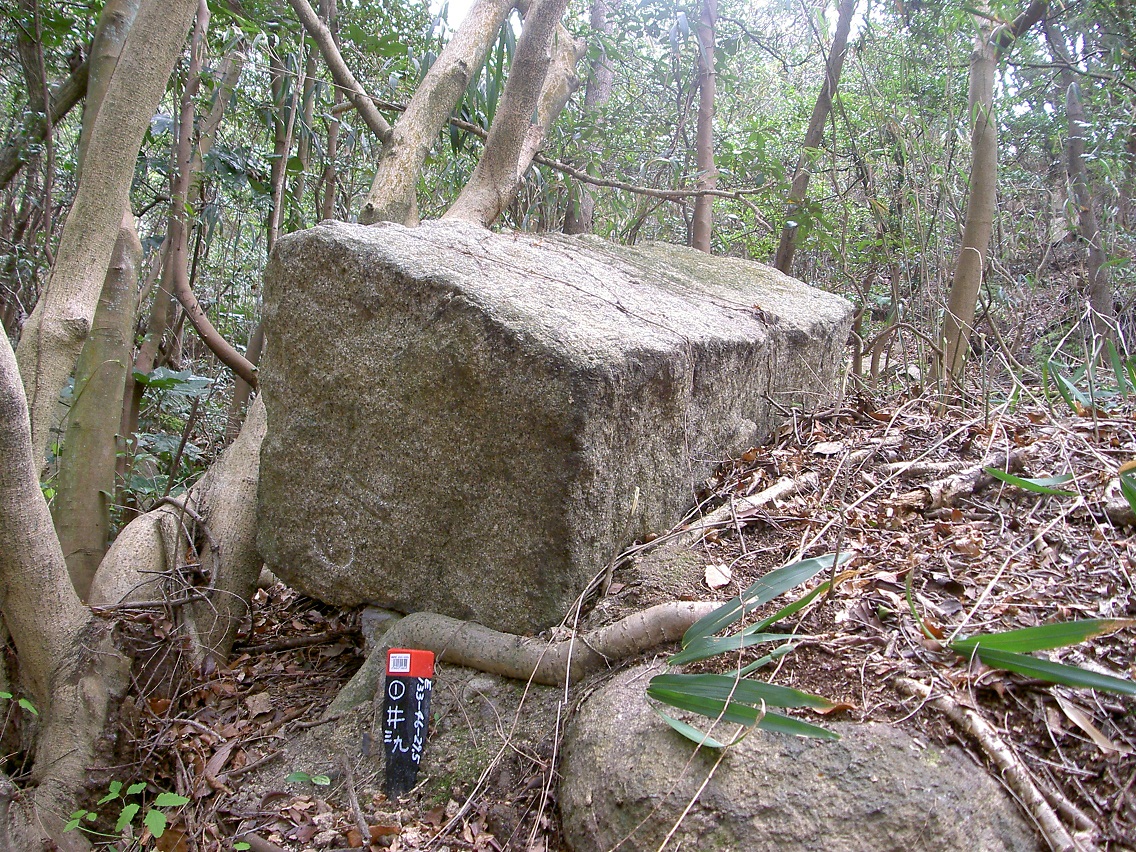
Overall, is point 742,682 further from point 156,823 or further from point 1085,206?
point 1085,206

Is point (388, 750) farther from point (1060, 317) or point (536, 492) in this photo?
point (1060, 317)

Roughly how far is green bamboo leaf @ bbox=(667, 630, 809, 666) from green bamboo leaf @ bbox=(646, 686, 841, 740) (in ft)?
0.30

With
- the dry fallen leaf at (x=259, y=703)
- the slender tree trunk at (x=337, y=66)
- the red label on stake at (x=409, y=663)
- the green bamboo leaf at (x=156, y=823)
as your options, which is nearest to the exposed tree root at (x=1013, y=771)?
the red label on stake at (x=409, y=663)

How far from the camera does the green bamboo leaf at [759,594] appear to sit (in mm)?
1574

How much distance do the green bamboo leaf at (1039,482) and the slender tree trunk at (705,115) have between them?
3.25 meters

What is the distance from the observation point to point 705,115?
16.4 ft

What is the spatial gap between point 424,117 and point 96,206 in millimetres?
1684

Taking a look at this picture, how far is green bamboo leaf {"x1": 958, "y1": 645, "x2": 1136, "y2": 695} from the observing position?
1.25 m

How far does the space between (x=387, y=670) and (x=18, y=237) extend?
453 cm

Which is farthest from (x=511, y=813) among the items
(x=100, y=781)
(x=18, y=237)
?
(x=18, y=237)

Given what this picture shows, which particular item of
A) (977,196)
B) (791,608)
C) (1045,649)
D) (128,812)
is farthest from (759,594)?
(977,196)

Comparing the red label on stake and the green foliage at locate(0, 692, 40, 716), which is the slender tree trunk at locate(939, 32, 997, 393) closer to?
the red label on stake

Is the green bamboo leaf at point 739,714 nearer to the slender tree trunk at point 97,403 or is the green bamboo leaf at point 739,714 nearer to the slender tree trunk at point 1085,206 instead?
the slender tree trunk at point 97,403

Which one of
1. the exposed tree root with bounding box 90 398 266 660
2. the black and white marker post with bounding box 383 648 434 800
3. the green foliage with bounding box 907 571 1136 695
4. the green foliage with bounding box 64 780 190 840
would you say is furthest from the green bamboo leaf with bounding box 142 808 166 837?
the green foliage with bounding box 907 571 1136 695
